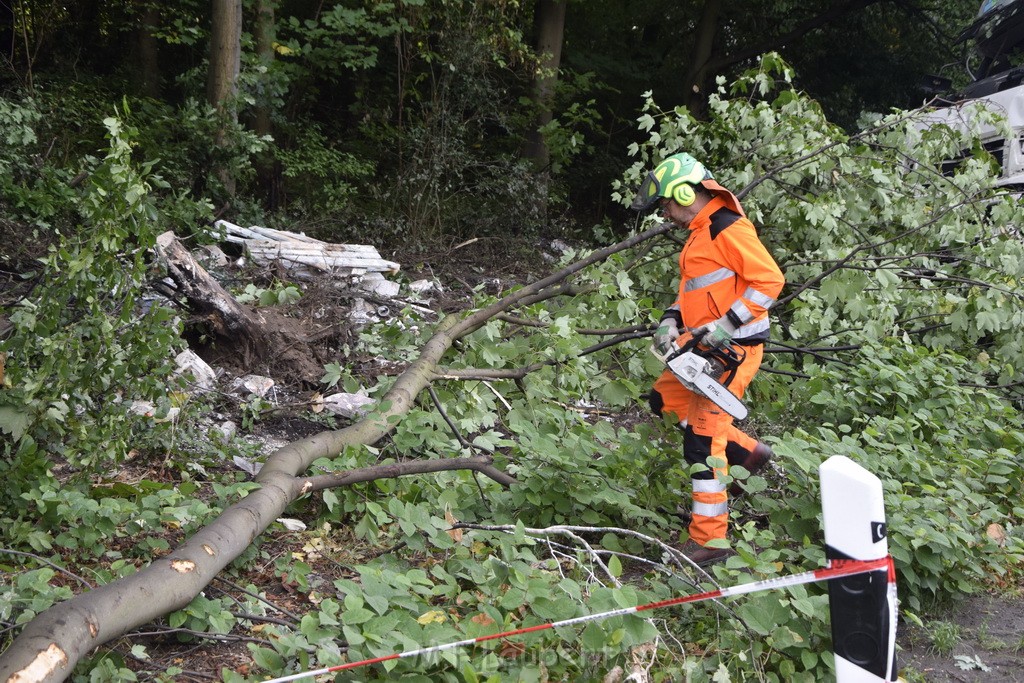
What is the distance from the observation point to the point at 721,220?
3859mm

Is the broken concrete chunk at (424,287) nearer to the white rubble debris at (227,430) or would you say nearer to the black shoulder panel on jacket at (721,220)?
the white rubble debris at (227,430)

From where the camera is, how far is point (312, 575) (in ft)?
10.9

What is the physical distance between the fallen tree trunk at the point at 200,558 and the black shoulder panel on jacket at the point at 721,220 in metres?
1.39

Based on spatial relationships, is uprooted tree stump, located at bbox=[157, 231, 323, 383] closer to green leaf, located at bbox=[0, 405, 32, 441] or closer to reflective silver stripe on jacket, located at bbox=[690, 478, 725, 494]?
green leaf, located at bbox=[0, 405, 32, 441]

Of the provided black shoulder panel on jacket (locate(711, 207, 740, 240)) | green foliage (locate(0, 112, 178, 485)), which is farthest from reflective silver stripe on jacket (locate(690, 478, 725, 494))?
green foliage (locate(0, 112, 178, 485))

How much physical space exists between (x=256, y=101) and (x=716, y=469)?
25.5 feet

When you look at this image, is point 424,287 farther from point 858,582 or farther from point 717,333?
point 858,582

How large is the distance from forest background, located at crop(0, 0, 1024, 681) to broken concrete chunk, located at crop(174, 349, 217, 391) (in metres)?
0.17

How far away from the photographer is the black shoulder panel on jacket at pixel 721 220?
384 cm

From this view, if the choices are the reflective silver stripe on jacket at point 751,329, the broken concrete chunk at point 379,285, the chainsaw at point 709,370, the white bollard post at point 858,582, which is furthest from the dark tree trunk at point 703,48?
the white bollard post at point 858,582

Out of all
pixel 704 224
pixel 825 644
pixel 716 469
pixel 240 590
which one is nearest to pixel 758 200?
pixel 704 224

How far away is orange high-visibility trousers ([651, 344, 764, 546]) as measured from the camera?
354 cm

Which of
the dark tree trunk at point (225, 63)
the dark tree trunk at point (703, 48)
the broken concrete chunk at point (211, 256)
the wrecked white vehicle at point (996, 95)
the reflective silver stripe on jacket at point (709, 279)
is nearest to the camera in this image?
the reflective silver stripe on jacket at point (709, 279)

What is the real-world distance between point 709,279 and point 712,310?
0.14 m
